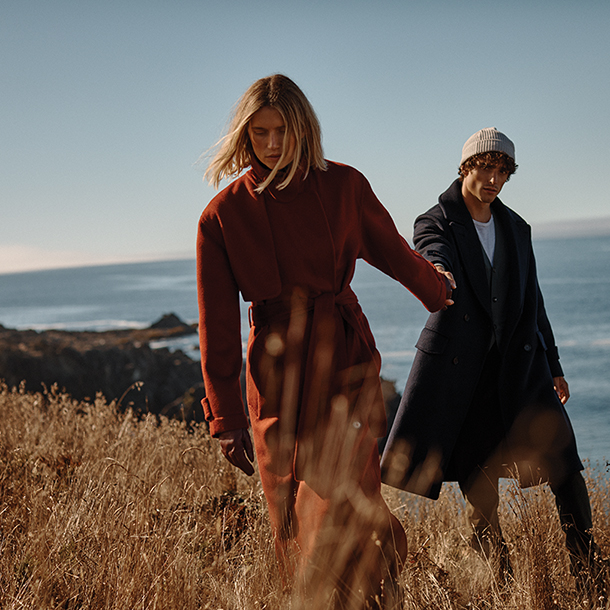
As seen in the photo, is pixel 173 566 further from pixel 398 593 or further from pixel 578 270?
Result: pixel 578 270

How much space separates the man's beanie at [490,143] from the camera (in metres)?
2.72

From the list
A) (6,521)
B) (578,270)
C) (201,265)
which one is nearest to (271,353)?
(201,265)

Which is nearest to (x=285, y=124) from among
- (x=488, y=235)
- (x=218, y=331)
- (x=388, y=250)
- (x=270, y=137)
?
(x=270, y=137)

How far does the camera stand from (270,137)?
1952 mm

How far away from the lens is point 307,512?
75.6 inches

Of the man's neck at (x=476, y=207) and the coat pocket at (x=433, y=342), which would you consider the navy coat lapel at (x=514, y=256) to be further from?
the coat pocket at (x=433, y=342)

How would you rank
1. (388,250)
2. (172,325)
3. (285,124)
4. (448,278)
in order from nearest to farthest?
(285,124), (388,250), (448,278), (172,325)

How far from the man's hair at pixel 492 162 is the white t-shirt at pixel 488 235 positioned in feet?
0.78

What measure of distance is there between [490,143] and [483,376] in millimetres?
1080

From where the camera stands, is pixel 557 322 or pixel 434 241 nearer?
pixel 434 241

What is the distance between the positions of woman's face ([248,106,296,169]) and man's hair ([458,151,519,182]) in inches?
46.2

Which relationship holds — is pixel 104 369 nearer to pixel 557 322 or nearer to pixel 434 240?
pixel 434 240

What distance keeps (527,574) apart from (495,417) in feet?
2.45

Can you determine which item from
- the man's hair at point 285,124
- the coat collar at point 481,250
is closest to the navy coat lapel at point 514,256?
the coat collar at point 481,250
